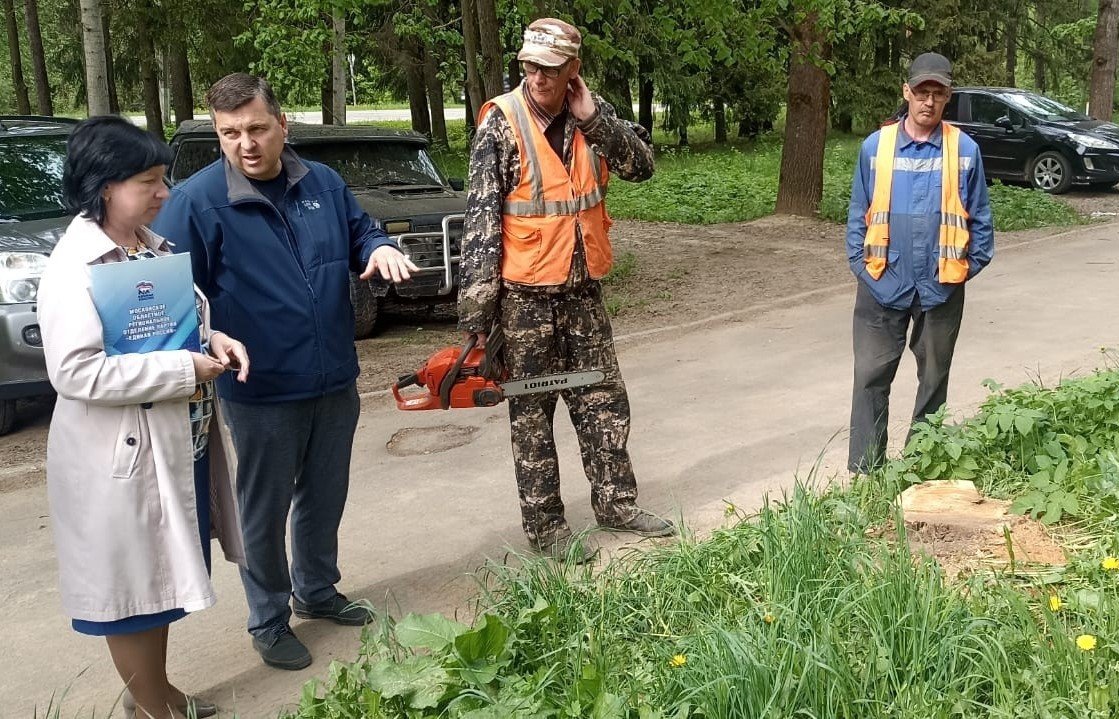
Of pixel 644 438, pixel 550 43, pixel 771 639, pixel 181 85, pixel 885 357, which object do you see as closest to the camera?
pixel 771 639

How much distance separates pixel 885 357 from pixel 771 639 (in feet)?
8.29

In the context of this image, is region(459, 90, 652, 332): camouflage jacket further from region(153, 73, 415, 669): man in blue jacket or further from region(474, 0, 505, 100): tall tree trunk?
region(474, 0, 505, 100): tall tree trunk

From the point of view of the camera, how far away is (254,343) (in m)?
4.00

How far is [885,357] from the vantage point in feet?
17.8

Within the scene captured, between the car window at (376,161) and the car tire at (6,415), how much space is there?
3.76 meters

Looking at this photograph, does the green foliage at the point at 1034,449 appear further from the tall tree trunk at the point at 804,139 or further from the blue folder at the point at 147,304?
the tall tree trunk at the point at 804,139

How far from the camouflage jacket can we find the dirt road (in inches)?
48.0

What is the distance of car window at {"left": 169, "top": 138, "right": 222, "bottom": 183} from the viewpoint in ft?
33.6

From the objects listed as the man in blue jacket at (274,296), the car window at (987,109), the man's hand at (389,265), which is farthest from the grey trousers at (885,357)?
the car window at (987,109)

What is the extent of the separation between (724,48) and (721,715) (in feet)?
32.0

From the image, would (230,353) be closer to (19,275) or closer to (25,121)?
(19,275)

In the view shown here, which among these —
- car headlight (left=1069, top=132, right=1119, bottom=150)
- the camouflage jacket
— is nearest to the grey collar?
the camouflage jacket

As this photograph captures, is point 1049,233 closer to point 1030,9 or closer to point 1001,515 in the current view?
point 1001,515

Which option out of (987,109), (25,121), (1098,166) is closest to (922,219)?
(25,121)
